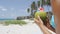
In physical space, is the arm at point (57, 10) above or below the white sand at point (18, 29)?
above

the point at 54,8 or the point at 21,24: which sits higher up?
the point at 54,8

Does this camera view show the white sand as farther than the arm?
Yes

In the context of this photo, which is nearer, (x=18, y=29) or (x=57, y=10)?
(x=57, y=10)

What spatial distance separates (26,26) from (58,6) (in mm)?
3172


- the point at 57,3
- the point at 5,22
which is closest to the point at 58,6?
the point at 57,3

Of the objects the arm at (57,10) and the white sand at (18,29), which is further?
the white sand at (18,29)

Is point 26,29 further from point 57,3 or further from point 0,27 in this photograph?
point 57,3

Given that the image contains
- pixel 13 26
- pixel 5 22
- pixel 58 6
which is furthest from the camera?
pixel 13 26

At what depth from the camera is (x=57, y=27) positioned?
16 centimetres

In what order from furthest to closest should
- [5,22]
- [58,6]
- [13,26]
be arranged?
1. [13,26]
2. [5,22]
3. [58,6]

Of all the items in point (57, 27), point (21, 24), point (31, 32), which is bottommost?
point (31, 32)

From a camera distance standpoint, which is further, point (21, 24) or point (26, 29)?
point (26, 29)

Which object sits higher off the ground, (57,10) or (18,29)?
(57,10)

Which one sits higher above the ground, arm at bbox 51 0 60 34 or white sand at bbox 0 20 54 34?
arm at bbox 51 0 60 34
